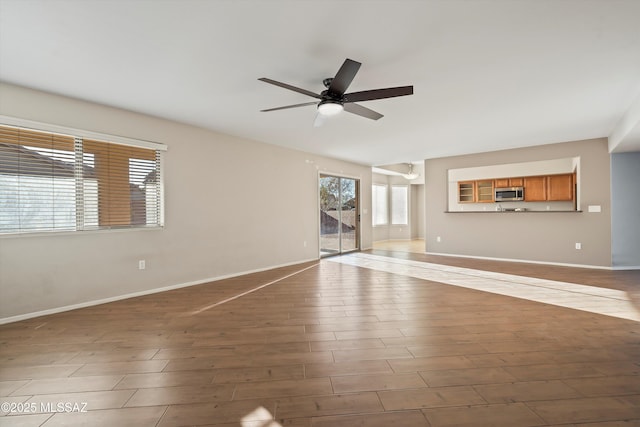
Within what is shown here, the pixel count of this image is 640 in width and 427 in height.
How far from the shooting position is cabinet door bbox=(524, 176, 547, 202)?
20.9 ft

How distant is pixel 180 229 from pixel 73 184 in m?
1.41

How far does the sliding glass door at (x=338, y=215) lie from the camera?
7.28 meters

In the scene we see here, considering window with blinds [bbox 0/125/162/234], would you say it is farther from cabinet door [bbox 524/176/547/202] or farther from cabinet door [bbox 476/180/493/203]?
cabinet door [bbox 524/176/547/202]

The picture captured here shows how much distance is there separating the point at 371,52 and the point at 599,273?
5898mm

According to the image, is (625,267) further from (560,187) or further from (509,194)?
(509,194)

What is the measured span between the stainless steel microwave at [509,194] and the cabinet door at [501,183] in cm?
9

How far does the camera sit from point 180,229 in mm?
4469

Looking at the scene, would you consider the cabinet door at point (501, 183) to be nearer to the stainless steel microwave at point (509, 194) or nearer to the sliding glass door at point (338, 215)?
the stainless steel microwave at point (509, 194)

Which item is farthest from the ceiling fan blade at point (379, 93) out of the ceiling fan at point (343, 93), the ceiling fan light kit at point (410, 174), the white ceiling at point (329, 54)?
the ceiling fan light kit at point (410, 174)

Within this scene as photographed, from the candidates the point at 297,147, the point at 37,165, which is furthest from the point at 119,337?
the point at 297,147

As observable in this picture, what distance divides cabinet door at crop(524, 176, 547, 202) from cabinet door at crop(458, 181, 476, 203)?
108 cm

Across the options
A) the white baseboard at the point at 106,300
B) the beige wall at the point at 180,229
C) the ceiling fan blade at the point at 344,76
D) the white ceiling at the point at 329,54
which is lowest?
the white baseboard at the point at 106,300

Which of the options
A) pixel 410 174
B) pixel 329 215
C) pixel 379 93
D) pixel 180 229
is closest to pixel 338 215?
pixel 329 215

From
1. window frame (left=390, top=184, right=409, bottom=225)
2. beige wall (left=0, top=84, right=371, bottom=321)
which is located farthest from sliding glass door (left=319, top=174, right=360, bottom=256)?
window frame (left=390, top=184, right=409, bottom=225)
